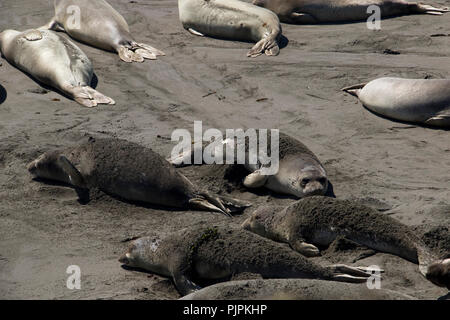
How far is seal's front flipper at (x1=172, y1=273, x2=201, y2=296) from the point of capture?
4.46 meters

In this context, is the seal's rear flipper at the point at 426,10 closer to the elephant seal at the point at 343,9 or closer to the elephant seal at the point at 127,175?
the elephant seal at the point at 343,9

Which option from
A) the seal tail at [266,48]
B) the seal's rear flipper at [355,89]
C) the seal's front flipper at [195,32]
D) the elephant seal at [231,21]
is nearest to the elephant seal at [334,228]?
the seal's rear flipper at [355,89]

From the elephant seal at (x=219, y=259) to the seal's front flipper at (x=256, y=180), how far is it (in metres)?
1.38

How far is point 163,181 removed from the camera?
5898 mm

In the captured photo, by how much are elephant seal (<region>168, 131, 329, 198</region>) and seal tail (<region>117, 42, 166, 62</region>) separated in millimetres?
2917

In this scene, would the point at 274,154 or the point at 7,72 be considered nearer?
the point at 274,154

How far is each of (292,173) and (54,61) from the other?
3.53m

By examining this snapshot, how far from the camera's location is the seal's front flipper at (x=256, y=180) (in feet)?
20.1

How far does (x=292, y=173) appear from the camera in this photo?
6051 millimetres

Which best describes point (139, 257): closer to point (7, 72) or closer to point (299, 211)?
point (299, 211)

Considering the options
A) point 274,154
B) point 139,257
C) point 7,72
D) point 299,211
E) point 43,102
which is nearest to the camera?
point 139,257
